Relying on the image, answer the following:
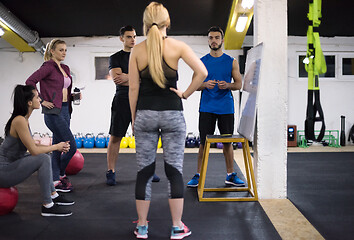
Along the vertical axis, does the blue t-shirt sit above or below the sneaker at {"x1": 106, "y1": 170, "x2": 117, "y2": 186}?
above

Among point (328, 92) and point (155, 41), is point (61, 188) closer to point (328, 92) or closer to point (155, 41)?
point (155, 41)

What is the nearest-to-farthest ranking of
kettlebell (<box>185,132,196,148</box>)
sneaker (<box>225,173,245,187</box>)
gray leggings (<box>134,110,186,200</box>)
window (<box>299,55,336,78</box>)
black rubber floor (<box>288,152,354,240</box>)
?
gray leggings (<box>134,110,186,200</box>) → black rubber floor (<box>288,152,354,240</box>) → sneaker (<box>225,173,245,187</box>) → kettlebell (<box>185,132,196,148</box>) → window (<box>299,55,336,78</box>)

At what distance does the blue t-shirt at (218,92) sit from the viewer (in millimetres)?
3188

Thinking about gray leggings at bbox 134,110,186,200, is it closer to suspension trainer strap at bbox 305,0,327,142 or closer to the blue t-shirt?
suspension trainer strap at bbox 305,0,327,142

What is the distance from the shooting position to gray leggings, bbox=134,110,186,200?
6.48 ft

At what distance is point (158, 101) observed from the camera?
1.95 meters

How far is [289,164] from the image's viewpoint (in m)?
4.63

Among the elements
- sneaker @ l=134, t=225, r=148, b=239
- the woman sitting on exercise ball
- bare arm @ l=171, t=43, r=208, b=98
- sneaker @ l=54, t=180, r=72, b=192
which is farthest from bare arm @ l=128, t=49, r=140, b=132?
sneaker @ l=54, t=180, r=72, b=192

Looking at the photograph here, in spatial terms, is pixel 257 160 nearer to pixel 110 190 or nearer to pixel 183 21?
pixel 110 190

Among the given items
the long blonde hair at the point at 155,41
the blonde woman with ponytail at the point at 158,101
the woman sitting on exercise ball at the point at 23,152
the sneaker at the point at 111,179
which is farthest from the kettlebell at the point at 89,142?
the long blonde hair at the point at 155,41

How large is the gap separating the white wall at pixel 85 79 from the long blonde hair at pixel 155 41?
201 inches

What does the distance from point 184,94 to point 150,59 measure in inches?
12.7

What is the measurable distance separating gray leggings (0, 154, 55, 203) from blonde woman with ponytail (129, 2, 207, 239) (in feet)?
2.90

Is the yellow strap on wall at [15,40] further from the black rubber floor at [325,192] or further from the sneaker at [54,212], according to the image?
the black rubber floor at [325,192]
